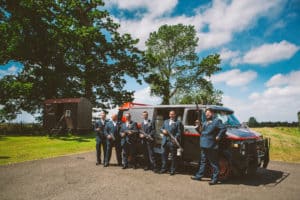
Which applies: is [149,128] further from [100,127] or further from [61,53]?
[61,53]

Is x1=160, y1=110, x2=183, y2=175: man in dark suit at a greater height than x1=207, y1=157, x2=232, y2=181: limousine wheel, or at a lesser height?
greater

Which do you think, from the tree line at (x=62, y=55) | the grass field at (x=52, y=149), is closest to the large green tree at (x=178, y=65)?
the tree line at (x=62, y=55)

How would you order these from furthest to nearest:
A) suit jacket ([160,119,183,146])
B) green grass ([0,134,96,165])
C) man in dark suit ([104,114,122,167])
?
green grass ([0,134,96,165]), man in dark suit ([104,114,122,167]), suit jacket ([160,119,183,146])

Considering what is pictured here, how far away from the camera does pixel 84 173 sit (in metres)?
8.45

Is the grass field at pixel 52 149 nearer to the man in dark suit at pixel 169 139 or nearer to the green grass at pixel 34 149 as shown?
the green grass at pixel 34 149

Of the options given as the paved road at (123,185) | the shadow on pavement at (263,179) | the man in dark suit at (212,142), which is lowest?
the shadow on pavement at (263,179)

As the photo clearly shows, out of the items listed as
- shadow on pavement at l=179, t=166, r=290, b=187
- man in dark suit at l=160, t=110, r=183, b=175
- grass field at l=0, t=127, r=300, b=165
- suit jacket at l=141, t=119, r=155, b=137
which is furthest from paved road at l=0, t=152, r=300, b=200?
grass field at l=0, t=127, r=300, b=165

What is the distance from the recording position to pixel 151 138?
898 cm

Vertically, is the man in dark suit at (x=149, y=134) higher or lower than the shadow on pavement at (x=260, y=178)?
higher

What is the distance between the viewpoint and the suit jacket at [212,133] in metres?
7.27

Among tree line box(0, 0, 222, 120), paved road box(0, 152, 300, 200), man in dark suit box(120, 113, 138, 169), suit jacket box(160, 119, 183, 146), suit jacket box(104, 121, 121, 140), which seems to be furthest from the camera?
tree line box(0, 0, 222, 120)

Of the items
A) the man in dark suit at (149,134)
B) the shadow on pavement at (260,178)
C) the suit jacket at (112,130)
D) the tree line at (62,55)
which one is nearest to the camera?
the shadow on pavement at (260,178)

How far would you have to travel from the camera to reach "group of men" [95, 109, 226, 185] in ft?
24.1

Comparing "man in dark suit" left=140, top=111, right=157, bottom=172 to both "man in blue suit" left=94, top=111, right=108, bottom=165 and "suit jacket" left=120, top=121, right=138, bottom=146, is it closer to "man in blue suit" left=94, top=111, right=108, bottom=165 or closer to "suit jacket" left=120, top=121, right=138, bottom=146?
"suit jacket" left=120, top=121, right=138, bottom=146
